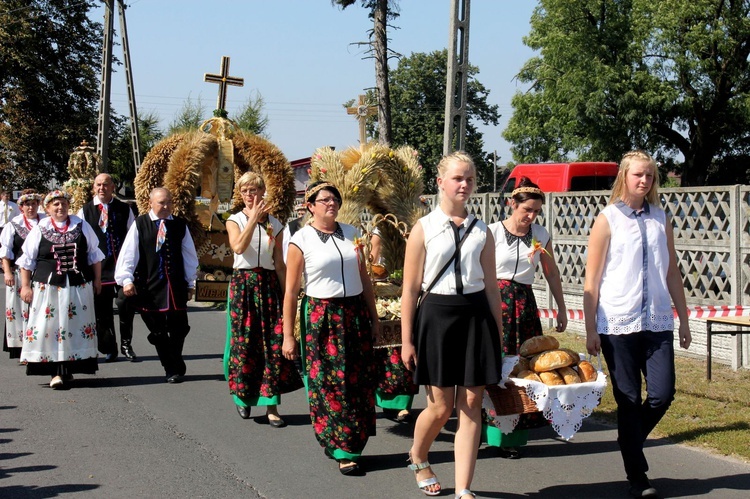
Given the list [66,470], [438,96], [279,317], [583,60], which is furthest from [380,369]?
[438,96]

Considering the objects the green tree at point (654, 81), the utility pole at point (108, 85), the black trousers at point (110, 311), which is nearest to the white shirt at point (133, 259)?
the black trousers at point (110, 311)

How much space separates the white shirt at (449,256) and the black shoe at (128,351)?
6085 mm

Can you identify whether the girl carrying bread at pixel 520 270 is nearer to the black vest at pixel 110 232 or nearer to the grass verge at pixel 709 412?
the grass verge at pixel 709 412

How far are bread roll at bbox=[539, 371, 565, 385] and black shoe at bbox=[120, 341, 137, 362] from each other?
6.24m

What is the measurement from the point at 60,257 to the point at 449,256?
497cm

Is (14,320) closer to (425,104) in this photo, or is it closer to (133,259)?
(133,259)

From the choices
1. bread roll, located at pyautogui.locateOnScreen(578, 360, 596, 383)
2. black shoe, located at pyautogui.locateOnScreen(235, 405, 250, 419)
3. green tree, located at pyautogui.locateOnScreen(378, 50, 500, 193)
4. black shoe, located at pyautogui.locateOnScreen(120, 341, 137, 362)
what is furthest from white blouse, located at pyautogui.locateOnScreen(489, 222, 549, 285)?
green tree, located at pyautogui.locateOnScreen(378, 50, 500, 193)

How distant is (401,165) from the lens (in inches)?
288

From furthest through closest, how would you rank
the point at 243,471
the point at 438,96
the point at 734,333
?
the point at 438,96, the point at 734,333, the point at 243,471

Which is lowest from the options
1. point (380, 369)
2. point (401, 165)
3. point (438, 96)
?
point (380, 369)

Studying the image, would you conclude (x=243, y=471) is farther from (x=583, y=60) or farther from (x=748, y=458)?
(x=583, y=60)

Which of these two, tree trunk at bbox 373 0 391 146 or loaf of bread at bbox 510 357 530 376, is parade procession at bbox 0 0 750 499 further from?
tree trunk at bbox 373 0 391 146

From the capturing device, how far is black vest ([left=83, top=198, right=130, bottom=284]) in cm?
1004

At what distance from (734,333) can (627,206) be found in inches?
143
